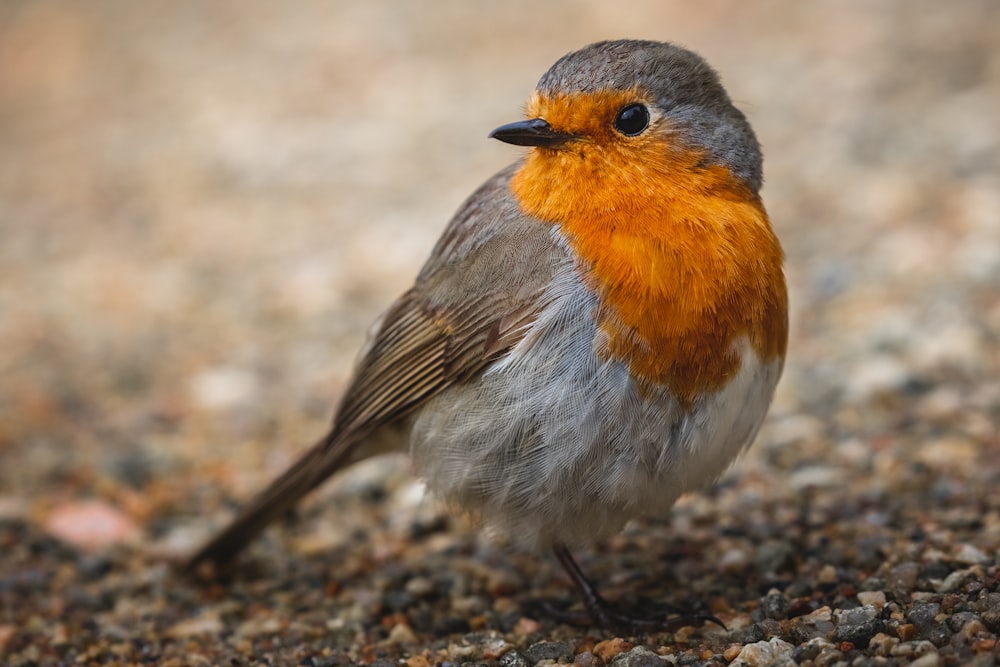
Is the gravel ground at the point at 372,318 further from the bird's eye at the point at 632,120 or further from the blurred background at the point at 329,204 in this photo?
the bird's eye at the point at 632,120

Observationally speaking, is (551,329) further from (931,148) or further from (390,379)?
(931,148)

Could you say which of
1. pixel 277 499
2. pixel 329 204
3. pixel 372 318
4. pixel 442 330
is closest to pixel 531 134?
pixel 442 330

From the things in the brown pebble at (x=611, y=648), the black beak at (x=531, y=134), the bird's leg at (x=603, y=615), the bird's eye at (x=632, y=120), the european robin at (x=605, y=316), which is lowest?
the brown pebble at (x=611, y=648)

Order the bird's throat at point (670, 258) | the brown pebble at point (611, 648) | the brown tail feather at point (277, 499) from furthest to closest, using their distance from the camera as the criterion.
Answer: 1. the brown tail feather at point (277, 499)
2. the brown pebble at point (611, 648)
3. the bird's throat at point (670, 258)

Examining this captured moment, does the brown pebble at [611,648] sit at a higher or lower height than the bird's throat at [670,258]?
lower

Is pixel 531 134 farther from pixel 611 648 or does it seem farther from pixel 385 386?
pixel 611 648


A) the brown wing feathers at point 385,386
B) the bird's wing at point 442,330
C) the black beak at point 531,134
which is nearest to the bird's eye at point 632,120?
the black beak at point 531,134
